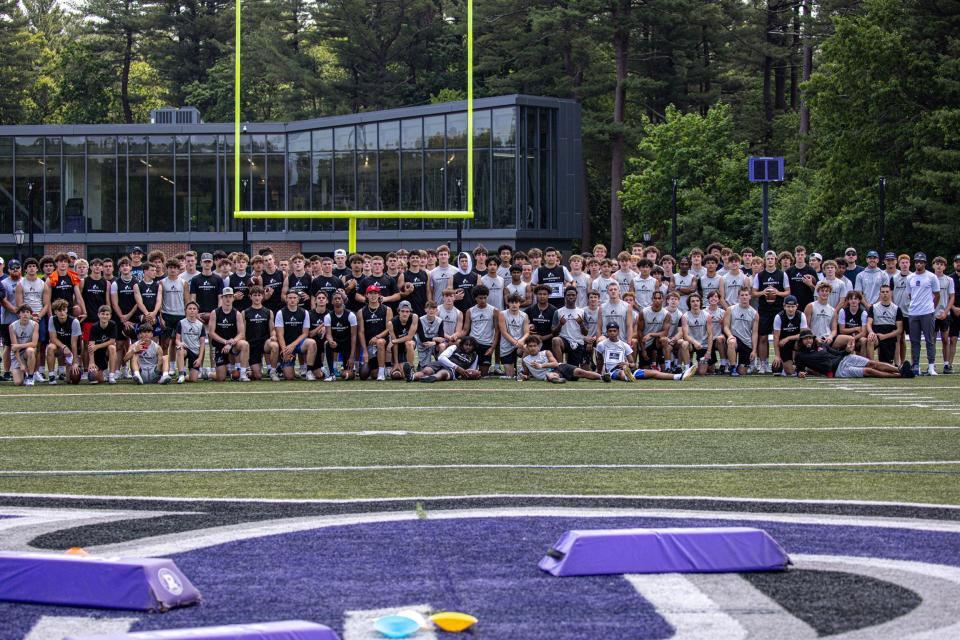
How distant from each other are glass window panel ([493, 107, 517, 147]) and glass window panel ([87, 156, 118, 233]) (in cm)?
1420

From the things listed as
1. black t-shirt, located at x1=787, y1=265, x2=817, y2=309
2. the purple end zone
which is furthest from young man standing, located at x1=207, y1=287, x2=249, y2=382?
the purple end zone

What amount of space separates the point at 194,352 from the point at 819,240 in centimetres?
2742

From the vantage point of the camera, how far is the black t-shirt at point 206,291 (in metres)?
16.7

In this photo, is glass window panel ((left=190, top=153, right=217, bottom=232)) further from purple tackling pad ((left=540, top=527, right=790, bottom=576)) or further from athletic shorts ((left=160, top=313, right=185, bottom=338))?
purple tackling pad ((left=540, top=527, right=790, bottom=576))

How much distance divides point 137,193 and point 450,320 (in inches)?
1267

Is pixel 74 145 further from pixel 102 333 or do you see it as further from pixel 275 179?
pixel 102 333

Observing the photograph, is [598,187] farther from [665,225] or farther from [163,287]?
[163,287]

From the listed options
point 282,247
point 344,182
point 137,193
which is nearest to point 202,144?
point 137,193

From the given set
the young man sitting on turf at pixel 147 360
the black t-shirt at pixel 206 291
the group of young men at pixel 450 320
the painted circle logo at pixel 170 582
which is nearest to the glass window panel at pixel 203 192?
the group of young men at pixel 450 320

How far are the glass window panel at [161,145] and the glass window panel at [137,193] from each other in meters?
0.49

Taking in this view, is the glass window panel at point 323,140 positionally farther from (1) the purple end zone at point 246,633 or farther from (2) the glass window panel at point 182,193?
(1) the purple end zone at point 246,633

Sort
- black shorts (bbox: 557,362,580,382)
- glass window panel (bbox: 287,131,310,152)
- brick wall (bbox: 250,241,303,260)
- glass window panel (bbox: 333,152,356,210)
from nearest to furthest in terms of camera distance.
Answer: black shorts (bbox: 557,362,580,382) → glass window panel (bbox: 333,152,356,210) → glass window panel (bbox: 287,131,310,152) → brick wall (bbox: 250,241,303,260)

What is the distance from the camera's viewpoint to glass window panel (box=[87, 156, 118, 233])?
1816 inches

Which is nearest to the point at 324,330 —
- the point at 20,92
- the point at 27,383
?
the point at 27,383
